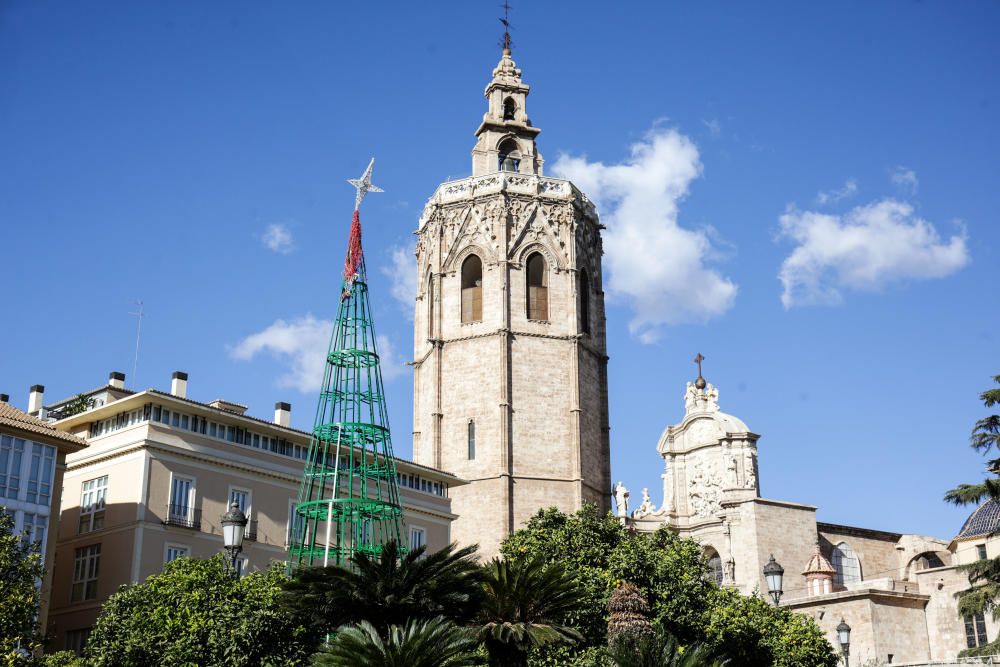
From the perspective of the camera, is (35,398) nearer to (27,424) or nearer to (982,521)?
(27,424)

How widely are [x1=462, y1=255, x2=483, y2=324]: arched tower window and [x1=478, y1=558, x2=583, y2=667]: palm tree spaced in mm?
41434

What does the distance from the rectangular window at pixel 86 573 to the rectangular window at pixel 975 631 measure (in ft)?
123

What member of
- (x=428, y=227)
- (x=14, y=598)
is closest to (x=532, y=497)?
(x=428, y=227)

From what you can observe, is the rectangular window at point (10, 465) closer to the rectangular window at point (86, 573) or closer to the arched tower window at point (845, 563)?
the rectangular window at point (86, 573)

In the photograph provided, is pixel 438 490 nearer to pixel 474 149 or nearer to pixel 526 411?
pixel 526 411

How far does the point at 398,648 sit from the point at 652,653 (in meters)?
5.61

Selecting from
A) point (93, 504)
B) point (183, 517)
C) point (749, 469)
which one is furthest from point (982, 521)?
point (93, 504)

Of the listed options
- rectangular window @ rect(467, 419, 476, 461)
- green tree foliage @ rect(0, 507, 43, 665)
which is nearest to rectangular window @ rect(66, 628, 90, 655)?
green tree foliage @ rect(0, 507, 43, 665)

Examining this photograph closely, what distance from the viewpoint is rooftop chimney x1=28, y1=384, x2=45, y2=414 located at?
169 feet

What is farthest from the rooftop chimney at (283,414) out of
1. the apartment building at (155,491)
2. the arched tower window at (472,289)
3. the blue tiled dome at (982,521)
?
the blue tiled dome at (982,521)

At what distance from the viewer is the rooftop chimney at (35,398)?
51375mm

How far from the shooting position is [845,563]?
6938 centimetres

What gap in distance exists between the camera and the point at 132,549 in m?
42.7

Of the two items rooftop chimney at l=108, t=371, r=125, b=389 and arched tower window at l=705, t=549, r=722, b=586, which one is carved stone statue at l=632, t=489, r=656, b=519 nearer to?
arched tower window at l=705, t=549, r=722, b=586
